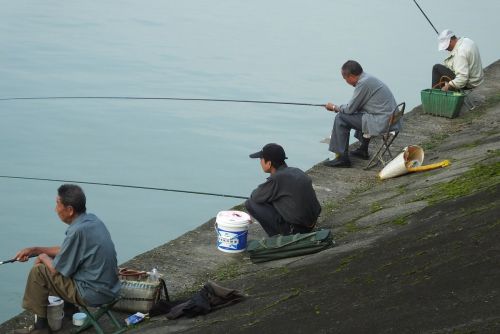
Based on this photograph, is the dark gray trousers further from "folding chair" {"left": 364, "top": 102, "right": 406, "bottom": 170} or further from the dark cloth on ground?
the dark cloth on ground

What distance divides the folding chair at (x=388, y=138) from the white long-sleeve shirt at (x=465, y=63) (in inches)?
66.6

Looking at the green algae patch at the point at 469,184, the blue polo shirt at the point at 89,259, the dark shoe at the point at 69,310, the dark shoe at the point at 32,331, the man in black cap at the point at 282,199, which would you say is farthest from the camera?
the green algae patch at the point at 469,184

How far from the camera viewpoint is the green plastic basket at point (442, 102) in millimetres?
11742

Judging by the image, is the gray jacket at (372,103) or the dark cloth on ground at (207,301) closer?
the dark cloth on ground at (207,301)

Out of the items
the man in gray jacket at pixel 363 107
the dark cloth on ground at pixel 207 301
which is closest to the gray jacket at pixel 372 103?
the man in gray jacket at pixel 363 107

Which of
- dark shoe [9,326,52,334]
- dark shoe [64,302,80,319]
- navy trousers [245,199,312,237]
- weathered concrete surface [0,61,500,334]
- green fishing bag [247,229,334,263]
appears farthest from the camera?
navy trousers [245,199,312,237]

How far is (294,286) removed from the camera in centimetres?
632

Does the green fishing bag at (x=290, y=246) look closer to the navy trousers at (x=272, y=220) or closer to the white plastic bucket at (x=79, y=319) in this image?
the navy trousers at (x=272, y=220)

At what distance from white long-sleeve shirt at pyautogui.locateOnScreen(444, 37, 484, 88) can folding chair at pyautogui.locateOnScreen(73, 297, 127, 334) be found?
21.3 feet

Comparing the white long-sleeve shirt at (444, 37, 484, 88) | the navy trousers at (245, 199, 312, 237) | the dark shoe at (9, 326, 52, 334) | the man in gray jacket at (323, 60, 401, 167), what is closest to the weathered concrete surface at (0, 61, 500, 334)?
the dark shoe at (9, 326, 52, 334)

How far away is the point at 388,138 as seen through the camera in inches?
396

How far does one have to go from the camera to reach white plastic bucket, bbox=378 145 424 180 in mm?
9703

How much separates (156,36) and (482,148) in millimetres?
14939

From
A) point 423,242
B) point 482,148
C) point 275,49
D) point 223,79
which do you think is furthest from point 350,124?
point 275,49
